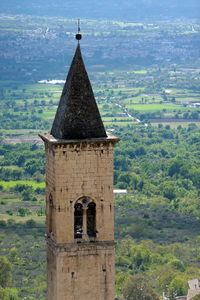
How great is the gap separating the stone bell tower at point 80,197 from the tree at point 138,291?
145 ft

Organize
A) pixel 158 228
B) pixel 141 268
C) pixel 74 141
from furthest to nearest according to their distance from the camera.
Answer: pixel 158 228 < pixel 141 268 < pixel 74 141

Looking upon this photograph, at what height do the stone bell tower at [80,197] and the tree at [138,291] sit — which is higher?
the stone bell tower at [80,197]

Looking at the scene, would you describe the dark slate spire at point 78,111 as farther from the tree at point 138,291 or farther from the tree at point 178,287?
the tree at point 178,287

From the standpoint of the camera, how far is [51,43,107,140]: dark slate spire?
39156 millimetres

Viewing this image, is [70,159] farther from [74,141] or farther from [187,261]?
[187,261]

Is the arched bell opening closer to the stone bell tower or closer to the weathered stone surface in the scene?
the stone bell tower

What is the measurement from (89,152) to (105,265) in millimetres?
4035

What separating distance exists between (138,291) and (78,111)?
46859 mm

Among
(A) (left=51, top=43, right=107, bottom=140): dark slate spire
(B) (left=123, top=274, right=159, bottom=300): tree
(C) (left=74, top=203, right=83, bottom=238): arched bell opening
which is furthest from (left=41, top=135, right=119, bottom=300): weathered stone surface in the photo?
(B) (left=123, top=274, right=159, bottom=300): tree

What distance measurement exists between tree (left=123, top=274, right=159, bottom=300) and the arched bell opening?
44377 millimetres

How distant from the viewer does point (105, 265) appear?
39500 mm

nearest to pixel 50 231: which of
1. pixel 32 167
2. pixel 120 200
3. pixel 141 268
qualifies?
pixel 141 268

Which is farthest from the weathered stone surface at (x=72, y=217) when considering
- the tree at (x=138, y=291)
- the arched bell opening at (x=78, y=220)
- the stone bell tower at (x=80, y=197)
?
the tree at (x=138, y=291)

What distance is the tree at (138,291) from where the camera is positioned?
8362cm
